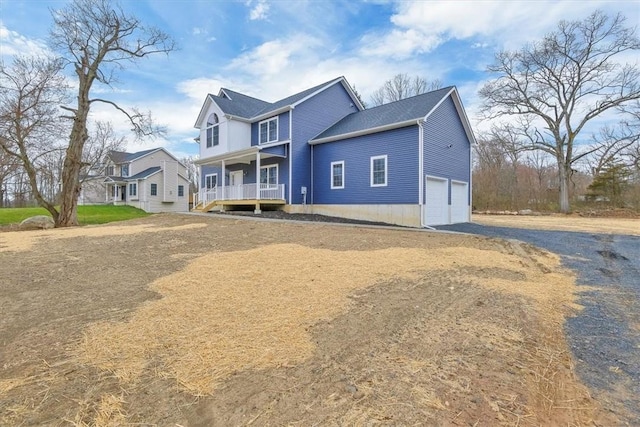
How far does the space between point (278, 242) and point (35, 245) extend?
20.7ft

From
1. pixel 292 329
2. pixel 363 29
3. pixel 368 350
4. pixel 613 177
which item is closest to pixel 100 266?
pixel 292 329

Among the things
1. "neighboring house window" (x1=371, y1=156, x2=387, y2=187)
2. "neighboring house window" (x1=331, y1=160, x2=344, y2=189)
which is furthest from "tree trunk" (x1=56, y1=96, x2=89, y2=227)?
"neighboring house window" (x1=371, y1=156, x2=387, y2=187)

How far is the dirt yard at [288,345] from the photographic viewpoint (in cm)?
188

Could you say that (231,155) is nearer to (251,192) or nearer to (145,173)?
(251,192)

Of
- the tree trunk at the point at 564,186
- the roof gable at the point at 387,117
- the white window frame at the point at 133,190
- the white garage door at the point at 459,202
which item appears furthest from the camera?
the white window frame at the point at 133,190

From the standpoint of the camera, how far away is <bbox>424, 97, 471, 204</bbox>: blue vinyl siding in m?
13.1

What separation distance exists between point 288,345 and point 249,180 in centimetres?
1676

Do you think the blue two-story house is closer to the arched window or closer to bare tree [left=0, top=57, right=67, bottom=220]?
the arched window

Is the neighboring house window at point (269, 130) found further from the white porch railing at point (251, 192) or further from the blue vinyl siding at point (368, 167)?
the white porch railing at point (251, 192)

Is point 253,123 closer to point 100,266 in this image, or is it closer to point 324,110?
point 324,110

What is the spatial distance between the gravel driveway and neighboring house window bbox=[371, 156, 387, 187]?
7.63 metres

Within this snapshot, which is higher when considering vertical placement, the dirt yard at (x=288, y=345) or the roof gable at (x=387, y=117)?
the roof gable at (x=387, y=117)

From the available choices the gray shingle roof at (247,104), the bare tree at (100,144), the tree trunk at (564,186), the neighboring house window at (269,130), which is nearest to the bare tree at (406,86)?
the tree trunk at (564,186)

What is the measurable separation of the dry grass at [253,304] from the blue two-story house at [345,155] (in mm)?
6719
